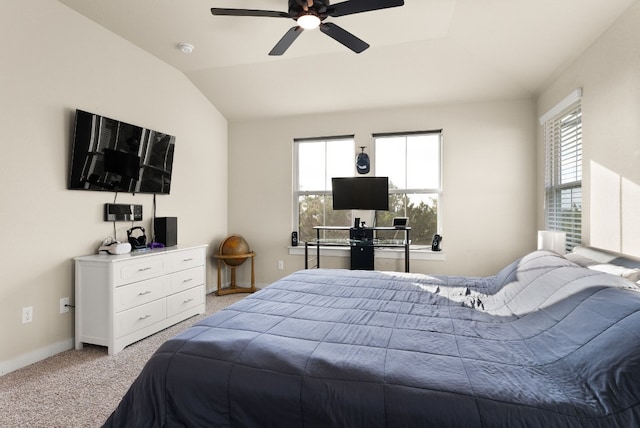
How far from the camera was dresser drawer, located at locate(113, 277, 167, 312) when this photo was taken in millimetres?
2789

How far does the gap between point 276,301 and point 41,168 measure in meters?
2.21

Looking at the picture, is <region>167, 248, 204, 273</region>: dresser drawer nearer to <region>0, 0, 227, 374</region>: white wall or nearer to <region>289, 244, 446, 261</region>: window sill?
<region>0, 0, 227, 374</region>: white wall

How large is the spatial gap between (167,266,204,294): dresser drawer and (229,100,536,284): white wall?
1.34 m

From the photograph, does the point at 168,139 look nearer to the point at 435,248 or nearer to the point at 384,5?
the point at 384,5

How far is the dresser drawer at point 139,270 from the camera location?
2810mm

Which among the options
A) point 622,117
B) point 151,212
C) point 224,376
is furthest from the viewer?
point 151,212

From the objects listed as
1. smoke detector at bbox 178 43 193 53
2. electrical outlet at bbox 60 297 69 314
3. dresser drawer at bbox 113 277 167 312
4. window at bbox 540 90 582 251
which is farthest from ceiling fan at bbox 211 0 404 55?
electrical outlet at bbox 60 297 69 314

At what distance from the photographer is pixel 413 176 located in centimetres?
458

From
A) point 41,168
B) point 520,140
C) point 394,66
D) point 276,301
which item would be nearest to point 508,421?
point 276,301

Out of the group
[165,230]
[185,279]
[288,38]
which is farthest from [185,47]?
[185,279]

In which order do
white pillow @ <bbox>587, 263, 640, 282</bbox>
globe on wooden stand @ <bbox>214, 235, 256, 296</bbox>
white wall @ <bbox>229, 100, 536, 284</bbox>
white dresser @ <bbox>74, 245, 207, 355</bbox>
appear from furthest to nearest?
globe on wooden stand @ <bbox>214, 235, 256, 296</bbox>
white wall @ <bbox>229, 100, 536, 284</bbox>
white dresser @ <bbox>74, 245, 207, 355</bbox>
white pillow @ <bbox>587, 263, 640, 282</bbox>

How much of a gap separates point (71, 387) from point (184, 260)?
151 centimetres

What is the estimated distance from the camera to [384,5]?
7.36 feet

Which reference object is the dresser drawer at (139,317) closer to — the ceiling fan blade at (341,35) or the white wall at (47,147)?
the white wall at (47,147)
